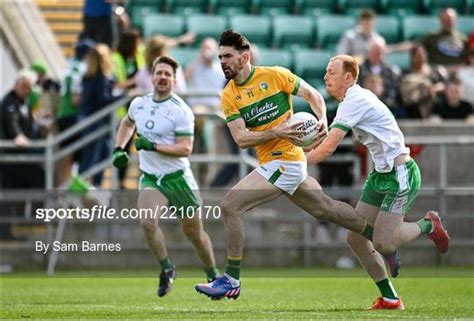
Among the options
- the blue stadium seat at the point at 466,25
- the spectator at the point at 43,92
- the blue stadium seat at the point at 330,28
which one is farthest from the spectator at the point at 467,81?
the spectator at the point at 43,92

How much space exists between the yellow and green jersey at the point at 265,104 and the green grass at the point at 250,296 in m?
1.35

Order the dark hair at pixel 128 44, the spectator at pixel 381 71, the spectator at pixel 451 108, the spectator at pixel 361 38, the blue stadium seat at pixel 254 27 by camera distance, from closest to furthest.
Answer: the dark hair at pixel 128 44 → the spectator at pixel 381 71 → the spectator at pixel 451 108 → the spectator at pixel 361 38 → the blue stadium seat at pixel 254 27

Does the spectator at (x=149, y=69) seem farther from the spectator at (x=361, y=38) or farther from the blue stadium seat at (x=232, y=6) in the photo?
the blue stadium seat at (x=232, y=6)

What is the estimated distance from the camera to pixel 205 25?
22828 mm

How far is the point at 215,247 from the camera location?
19.7m

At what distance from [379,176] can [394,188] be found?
210 millimetres

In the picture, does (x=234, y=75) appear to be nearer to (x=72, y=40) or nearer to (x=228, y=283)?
(x=228, y=283)

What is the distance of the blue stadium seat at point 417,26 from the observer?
23500 millimetres

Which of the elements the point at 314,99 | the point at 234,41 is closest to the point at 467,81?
the point at 314,99

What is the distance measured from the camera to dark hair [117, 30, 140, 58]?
65.4ft

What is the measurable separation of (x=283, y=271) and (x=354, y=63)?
6.99 m

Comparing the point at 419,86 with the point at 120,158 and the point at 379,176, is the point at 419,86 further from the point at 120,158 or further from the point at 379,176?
the point at 379,176

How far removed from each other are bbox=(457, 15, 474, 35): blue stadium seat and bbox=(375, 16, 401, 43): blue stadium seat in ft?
3.22

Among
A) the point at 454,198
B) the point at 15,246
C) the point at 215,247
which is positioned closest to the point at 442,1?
the point at 454,198
